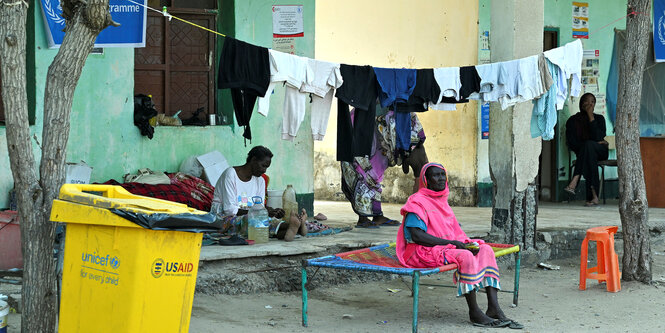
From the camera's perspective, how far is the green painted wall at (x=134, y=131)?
27.1 ft

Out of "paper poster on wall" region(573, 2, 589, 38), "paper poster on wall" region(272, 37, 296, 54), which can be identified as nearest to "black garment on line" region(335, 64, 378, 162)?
"paper poster on wall" region(272, 37, 296, 54)

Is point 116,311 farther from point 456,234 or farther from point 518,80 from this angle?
point 518,80

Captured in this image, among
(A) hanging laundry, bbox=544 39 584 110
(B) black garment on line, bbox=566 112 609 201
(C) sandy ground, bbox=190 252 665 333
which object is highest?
(A) hanging laundry, bbox=544 39 584 110

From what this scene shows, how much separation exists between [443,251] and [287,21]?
15.2 ft

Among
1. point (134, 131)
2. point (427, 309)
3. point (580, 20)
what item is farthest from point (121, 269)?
point (580, 20)

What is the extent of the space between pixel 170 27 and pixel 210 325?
4.62 metres

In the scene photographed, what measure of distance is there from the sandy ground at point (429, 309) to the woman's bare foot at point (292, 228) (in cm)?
68

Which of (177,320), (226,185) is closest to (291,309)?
(226,185)

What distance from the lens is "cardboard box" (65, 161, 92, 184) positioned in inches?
315

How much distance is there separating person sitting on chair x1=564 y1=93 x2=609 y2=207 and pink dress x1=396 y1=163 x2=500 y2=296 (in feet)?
20.6

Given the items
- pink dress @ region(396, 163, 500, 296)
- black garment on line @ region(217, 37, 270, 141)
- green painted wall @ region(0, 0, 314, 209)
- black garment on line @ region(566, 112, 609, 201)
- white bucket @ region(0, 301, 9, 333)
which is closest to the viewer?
white bucket @ region(0, 301, 9, 333)

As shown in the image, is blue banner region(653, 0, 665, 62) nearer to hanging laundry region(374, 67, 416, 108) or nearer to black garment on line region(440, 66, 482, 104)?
black garment on line region(440, 66, 482, 104)

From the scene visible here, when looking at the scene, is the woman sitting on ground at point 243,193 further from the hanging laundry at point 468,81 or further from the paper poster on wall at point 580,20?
the paper poster on wall at point 580,20

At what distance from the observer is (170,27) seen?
9273 mm
